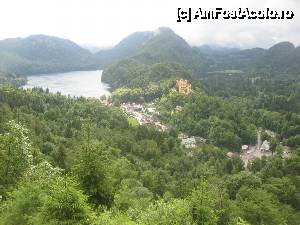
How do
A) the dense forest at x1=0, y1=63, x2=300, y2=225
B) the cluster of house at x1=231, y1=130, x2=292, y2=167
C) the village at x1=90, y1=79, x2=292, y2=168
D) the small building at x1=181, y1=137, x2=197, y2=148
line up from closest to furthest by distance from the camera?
the dense forest at x1=0, y1=63, x2=300, y2=225
the village at x1=90, y1=79, x2=292, y2=168
the cluster of house at x1=231, y1=130, x2=292, y2=167
the small building at x1=181, y1=137, x2=197, y2=148

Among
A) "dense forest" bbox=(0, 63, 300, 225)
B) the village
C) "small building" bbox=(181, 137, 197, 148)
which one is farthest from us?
"small building" bbox=(181, 137, 197, 148)

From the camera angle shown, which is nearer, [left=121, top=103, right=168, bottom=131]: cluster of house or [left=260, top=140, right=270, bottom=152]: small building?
[left=260, top=140, right=270, bottom=152]: small building

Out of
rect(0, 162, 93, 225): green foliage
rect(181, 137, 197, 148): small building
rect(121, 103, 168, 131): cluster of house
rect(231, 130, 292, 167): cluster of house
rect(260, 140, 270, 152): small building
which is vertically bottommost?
rect(231, 130, 292, 167): cluster of house

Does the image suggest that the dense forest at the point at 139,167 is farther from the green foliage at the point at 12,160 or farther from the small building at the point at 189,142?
the small building at the point at 189,142

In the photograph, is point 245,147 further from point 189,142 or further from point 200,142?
point 189,142

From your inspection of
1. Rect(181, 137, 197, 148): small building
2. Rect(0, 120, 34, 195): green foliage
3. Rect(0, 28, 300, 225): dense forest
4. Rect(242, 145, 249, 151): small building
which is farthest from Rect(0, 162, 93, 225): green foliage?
Rect(242, 145, 249, 151): small building

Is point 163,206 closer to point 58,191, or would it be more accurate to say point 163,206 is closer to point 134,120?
point 58,191

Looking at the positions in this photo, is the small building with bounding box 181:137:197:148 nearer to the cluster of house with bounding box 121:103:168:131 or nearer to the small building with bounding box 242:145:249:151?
the cluster of house with bounding box 121:103:168:131

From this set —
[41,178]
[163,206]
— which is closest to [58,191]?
[41,178]
